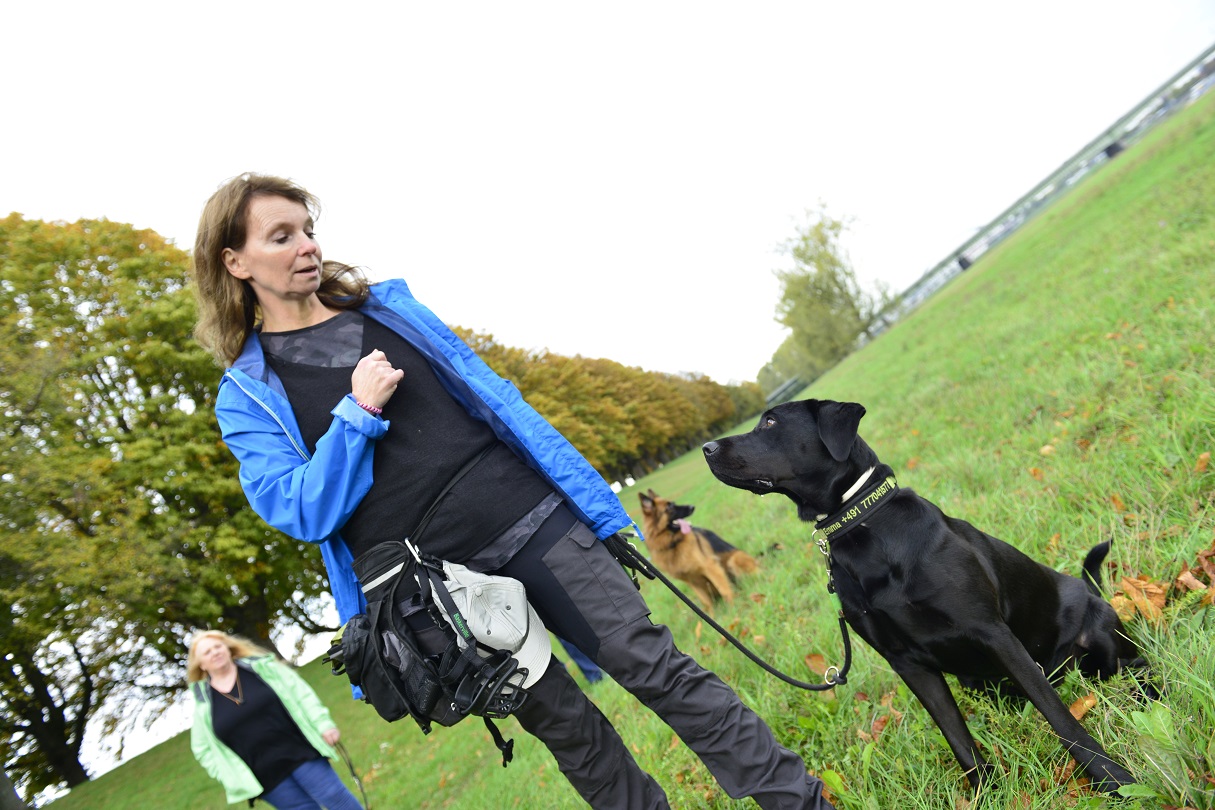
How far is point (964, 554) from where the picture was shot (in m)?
2.24

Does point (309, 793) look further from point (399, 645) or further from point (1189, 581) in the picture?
point (1189, 581)

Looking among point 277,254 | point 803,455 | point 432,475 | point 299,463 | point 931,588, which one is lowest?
point 931,588

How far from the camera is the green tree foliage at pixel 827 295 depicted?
45000 millimetres

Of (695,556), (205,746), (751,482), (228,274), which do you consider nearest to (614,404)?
(695,556)

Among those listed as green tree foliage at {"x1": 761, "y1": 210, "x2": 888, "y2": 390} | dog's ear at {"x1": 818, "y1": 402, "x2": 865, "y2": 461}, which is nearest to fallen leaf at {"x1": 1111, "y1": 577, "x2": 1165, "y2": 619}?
dog's ear at {"x1": 818, "y1": 402, "x2": 865, "y2": 461}

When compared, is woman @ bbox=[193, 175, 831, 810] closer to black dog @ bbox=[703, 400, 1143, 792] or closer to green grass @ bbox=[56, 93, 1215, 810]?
black dog @ bbox=[703, 400, 1143, 792]

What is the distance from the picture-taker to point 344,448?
1.90 meters

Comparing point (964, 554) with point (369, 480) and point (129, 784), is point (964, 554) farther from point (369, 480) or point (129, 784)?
point (129, 784)

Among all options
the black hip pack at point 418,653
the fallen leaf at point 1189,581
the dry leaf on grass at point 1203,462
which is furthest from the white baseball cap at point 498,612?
the dry leaf on grass at point 1203,462

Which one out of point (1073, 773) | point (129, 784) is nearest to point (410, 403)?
point (1073, 773)

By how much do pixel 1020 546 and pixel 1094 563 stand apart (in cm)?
83

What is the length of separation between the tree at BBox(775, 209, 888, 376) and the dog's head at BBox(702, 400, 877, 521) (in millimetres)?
44867

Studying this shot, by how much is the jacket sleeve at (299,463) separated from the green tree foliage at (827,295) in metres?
45.9

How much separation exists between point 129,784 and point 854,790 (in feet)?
45.7
